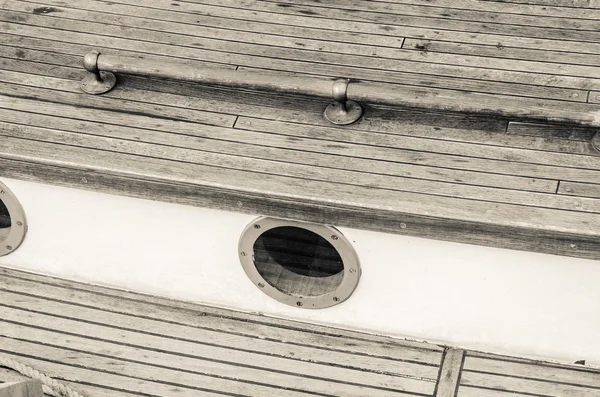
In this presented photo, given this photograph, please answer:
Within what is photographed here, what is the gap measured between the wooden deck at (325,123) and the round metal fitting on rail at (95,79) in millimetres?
38

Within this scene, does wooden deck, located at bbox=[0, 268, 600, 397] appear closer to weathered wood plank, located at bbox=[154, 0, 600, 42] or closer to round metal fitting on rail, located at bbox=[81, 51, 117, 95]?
round metal fitting on rail, located at bbox=[81, 51, 117, 95]

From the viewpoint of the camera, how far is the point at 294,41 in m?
3.90

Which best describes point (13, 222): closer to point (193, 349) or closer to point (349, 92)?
point (193, 349)

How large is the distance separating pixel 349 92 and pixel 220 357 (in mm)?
1101

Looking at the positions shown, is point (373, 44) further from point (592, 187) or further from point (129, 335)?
point (129, 335)

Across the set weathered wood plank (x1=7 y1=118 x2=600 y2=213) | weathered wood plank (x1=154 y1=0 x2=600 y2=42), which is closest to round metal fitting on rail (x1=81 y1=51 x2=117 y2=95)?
weathered wood plank (x1=7 y1=118 x2=600 y2=213)

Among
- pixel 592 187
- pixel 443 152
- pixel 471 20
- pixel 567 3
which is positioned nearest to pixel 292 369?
pixel 443 152

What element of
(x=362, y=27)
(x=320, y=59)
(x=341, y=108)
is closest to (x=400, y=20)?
(x=362, y=27)

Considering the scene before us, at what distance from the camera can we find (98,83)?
3.71m

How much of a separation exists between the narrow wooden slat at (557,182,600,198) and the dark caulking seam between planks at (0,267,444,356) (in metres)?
0.77

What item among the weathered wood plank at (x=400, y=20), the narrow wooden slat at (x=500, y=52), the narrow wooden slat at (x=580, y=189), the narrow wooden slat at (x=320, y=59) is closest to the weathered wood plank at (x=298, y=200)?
the narrow wooden slat at (x=580, y=189)

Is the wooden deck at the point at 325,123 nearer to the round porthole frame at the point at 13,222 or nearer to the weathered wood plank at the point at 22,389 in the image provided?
the round porthole frame at the point at 13,222

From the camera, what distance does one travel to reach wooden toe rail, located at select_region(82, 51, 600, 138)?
10.9 ft

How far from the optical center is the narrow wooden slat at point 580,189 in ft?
10.4
